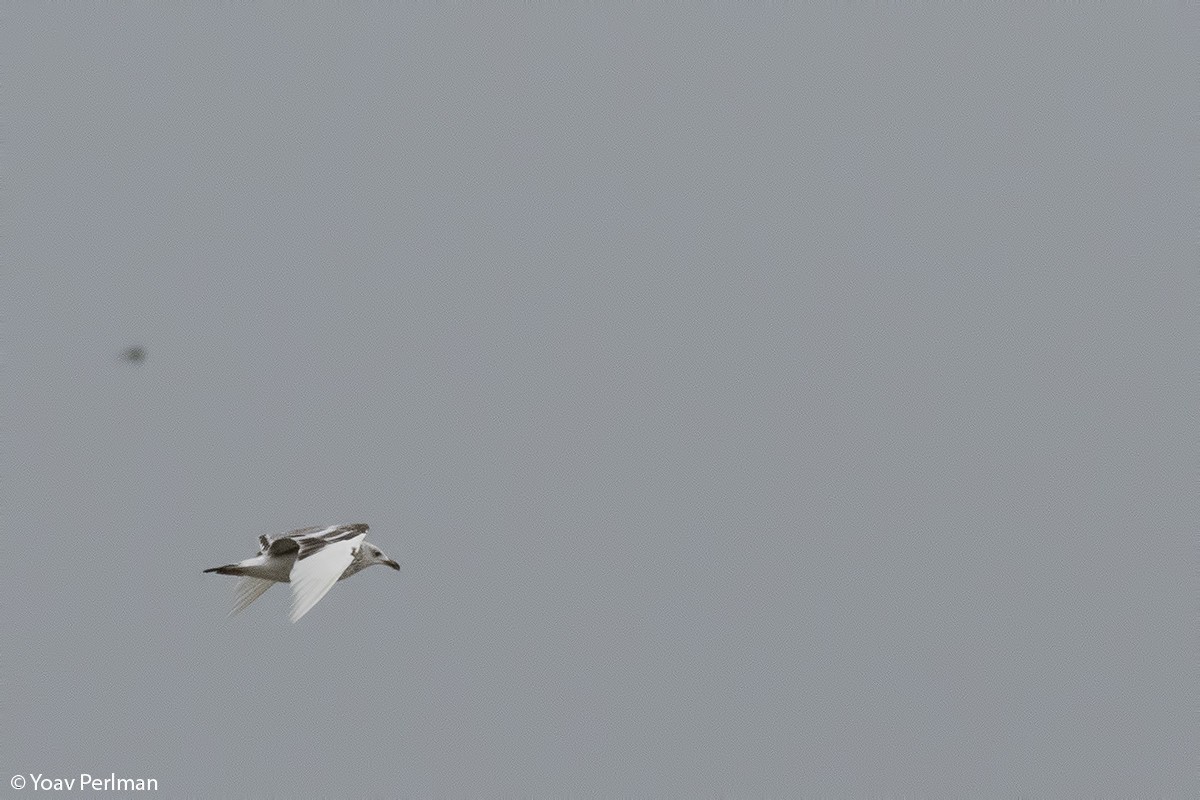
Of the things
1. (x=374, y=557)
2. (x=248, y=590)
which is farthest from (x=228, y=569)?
(x=374, y=557)

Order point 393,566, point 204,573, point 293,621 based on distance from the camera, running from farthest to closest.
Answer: point 393,566 → point 204,573 → point 293,621

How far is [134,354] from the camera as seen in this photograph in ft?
105

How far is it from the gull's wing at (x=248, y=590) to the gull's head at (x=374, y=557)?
193cm

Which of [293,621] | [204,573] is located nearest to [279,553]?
[204,573]

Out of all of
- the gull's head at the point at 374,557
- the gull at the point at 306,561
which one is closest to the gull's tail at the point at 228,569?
the gull at the point at 306,561

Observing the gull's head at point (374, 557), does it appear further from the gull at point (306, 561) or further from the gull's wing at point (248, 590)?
the gull's wing at point (248, 590)

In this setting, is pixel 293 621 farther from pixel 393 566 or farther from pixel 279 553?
pixel 393 566

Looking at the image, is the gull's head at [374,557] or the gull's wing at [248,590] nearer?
the gull's wing at [248,590]

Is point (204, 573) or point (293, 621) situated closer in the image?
point (293, 621)

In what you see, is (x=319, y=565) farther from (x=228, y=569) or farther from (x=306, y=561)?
(x=228, y=569)

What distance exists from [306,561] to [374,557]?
3.47 metres

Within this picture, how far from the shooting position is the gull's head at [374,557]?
1202 inches

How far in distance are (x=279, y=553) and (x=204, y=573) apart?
1344 mm

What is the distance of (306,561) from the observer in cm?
2738
